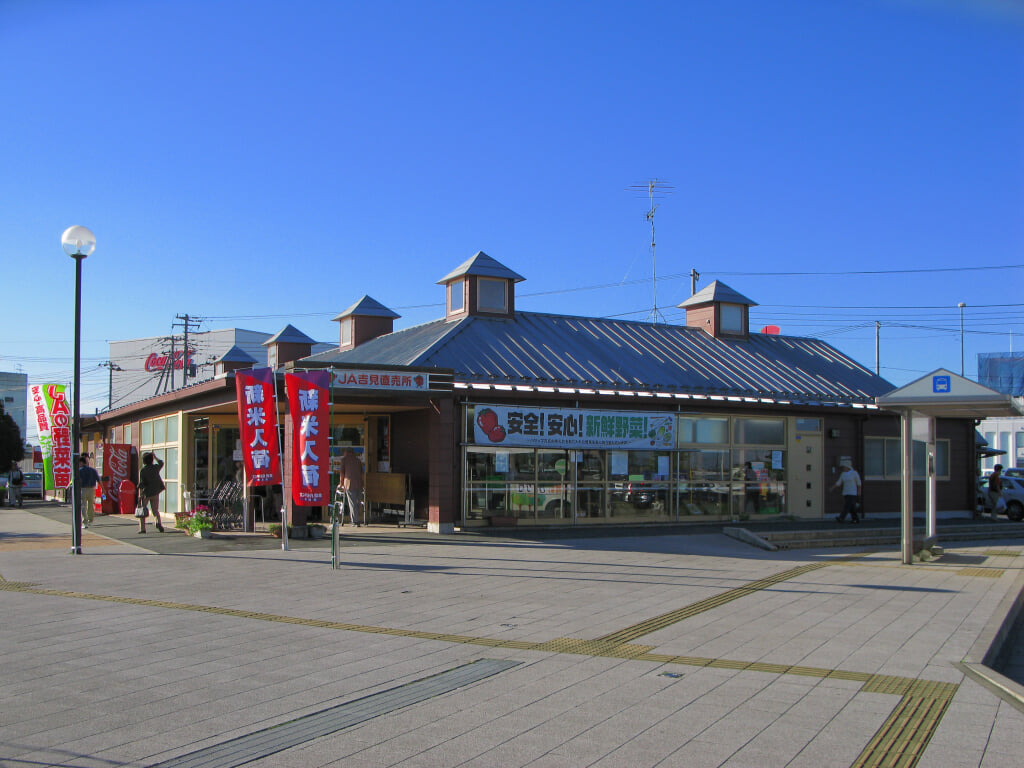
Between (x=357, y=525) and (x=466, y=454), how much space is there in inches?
133

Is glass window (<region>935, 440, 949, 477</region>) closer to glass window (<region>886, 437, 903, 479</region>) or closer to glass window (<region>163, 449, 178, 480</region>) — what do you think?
glass window (<region>886, 437, 903, 479</region>)

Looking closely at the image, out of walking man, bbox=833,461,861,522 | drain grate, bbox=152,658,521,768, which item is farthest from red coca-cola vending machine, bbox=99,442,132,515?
drain grate, bbox=152,658,521,768

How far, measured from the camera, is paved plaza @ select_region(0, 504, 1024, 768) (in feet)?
17.4

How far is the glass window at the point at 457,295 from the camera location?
933 inches

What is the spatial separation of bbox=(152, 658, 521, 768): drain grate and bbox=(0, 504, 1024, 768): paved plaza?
2 centimetres

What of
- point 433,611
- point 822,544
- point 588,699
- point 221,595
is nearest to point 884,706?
point 588,699

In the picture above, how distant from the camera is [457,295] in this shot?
24.0 meters

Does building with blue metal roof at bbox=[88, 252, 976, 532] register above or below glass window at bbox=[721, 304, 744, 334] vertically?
below

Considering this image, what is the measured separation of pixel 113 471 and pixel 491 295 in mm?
12479

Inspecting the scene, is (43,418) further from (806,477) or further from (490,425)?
(806,477)

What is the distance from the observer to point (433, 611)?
9.86 m

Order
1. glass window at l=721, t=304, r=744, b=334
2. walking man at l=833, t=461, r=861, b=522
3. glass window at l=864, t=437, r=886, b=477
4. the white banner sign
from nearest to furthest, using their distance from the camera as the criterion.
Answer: the white banner sign < walking man at l=833, t=461, r=861, b=522 < glass window at l=864, t=437, r=886, b=477 < glass window at l=721, t=304, r=744, b=334

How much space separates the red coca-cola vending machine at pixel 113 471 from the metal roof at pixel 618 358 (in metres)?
7.02

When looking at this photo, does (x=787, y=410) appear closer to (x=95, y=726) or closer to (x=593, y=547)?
(x=593, y=547)
